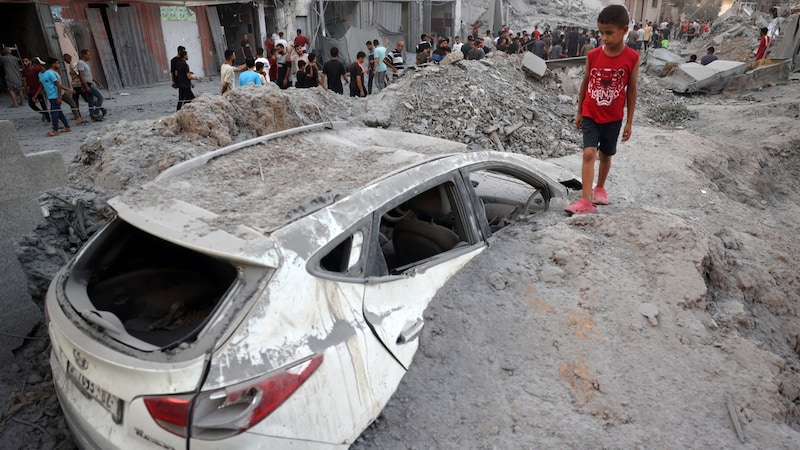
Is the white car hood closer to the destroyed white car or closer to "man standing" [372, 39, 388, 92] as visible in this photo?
the destroyed white car

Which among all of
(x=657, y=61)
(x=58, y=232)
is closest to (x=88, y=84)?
(x=58, y=232)

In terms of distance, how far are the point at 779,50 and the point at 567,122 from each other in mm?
13947

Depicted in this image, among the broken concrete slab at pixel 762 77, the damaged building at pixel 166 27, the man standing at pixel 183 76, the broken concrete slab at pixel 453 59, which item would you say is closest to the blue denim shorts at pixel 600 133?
the broken concrete slab at pixel 453 59

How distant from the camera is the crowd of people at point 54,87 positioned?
10398 mm

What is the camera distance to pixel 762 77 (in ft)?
52.0

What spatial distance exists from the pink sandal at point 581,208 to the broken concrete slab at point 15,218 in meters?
3.98

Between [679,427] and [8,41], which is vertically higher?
[8,41]

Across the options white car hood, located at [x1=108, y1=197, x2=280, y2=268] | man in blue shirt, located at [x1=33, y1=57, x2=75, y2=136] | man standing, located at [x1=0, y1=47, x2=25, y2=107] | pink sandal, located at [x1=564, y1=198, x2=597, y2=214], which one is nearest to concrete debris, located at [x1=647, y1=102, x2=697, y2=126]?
pink sandal, located at [x1=564, y1=198, x2=597, y2=214]

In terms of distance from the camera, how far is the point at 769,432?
270 centimetres

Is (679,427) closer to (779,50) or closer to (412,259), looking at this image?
(412,259)

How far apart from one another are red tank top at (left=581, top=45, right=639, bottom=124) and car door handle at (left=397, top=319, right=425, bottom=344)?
290 centimetres

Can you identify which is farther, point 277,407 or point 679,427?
point 679,427

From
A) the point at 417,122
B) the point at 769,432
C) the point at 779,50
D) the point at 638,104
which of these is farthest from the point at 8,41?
the point at 779,50

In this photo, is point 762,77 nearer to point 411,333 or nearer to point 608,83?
point 608,83
